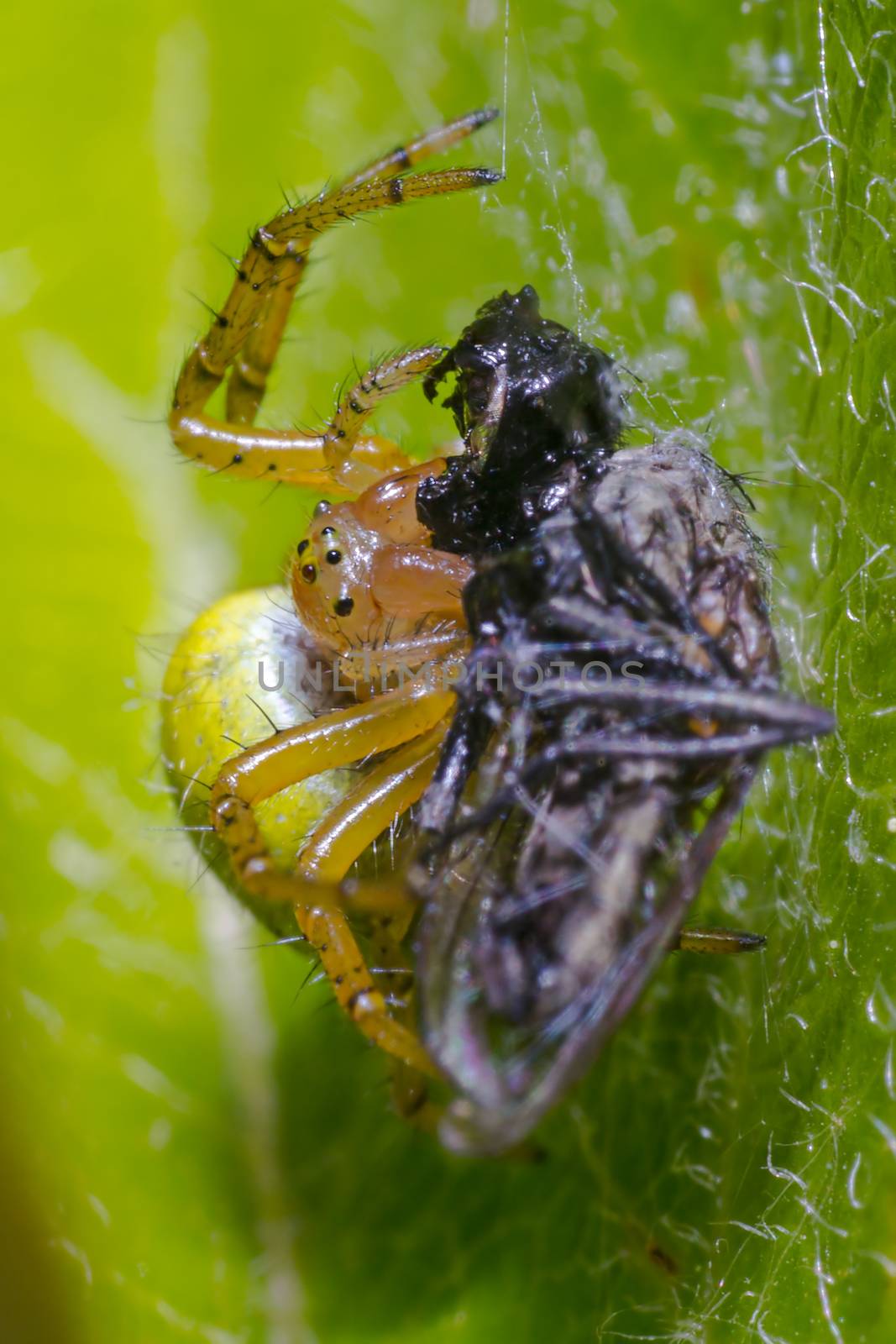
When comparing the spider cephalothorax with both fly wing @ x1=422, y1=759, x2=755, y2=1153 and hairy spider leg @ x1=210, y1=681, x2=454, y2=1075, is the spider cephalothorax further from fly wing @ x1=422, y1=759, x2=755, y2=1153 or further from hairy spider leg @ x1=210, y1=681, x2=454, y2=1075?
fly wing @ x1=422, y1=759, x2=755, y2=1153

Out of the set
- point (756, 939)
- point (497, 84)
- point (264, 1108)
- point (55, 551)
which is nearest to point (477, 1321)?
point (264, 1108)

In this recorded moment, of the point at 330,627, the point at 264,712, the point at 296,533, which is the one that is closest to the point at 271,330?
the point at 296,533

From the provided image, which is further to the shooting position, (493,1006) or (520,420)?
(520,420)

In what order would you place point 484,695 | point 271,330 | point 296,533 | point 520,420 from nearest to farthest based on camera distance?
point 484,695 → point 520,420 → point 271,330 → point 296,533

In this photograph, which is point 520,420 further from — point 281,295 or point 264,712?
point 264,712

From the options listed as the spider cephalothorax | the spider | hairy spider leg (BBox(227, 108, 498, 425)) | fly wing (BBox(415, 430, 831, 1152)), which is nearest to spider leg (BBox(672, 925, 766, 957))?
the spider

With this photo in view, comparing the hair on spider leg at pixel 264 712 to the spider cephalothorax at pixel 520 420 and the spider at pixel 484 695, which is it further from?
the spider cephalothorax at pixel 520 420

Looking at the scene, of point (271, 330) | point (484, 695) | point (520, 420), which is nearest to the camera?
point (484, 695)
